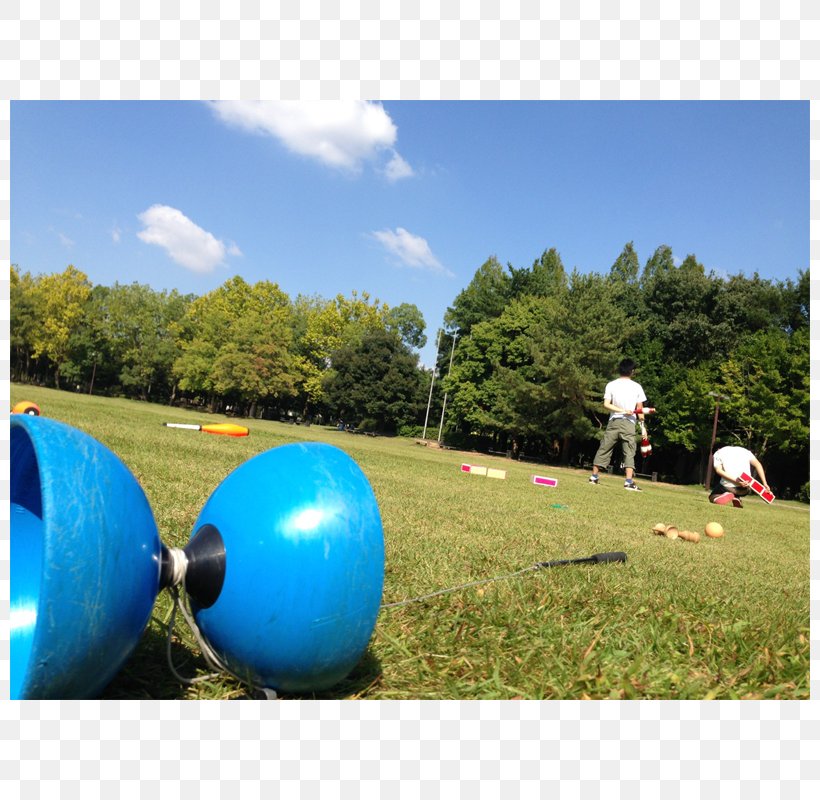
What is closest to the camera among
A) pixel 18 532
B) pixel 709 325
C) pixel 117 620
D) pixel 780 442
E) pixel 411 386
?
pixel 117 620

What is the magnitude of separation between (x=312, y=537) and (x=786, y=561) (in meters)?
6.97

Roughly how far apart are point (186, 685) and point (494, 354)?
198ft

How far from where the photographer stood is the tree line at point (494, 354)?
47.7 m

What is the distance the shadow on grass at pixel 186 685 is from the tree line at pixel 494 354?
42.6m

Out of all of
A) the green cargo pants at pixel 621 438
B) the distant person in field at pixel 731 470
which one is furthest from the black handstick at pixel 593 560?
the distant person in field at pixel 731 470

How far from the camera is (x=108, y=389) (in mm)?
85375

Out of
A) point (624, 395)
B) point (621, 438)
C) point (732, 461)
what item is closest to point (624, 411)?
point (624, 395)

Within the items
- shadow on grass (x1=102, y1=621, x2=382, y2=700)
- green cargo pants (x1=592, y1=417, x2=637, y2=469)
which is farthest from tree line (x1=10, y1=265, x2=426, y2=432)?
shadow on grass (x1=102, y1=621, x2=382, y2=700)

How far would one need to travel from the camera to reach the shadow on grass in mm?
2509

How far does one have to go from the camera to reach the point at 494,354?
203ft

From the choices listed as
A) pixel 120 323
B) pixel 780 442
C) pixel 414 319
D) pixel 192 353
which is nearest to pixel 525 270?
pixel 414 319

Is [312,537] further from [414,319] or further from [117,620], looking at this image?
[414,319]

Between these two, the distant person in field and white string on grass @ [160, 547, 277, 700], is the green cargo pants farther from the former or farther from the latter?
white string on grass @ [160, 547, 277, 700]

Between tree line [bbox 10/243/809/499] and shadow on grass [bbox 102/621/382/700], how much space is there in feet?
140
